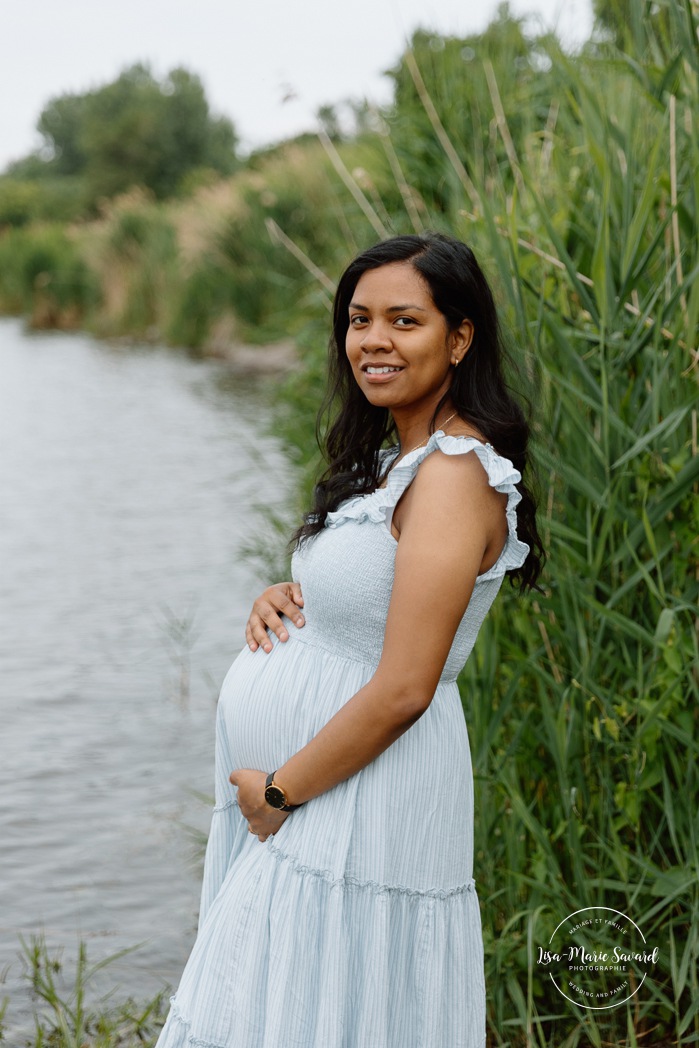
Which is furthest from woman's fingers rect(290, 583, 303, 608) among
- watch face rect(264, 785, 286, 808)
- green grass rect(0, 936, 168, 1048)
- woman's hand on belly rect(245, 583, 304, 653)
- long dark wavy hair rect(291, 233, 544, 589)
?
green grass rect(0, 936, 168, 1048)

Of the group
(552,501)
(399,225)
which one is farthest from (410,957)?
(399,225)

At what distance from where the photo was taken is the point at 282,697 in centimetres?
199

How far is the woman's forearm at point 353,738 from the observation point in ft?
5.81

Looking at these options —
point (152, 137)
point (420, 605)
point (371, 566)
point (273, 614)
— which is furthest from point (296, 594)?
point (152, 137)

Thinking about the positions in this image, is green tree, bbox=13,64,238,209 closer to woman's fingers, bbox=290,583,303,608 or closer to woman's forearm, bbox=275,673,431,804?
woman's fingers, bbox=290,583,303,608

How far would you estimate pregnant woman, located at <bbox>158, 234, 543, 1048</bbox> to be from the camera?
5.83 feet

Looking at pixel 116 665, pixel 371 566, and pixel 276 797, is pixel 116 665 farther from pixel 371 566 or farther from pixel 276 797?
pixel 371 566

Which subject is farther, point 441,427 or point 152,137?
point 152,137

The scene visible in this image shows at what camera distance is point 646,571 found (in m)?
2.50

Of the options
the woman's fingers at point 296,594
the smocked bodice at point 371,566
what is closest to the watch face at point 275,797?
the smocked bodice at point 371,566

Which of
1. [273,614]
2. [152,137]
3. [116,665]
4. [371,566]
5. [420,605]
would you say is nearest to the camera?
[420,605]

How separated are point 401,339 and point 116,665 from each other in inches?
167

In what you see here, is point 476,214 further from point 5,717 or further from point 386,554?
point 5,717

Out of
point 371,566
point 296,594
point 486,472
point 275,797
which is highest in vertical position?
point 486,472
